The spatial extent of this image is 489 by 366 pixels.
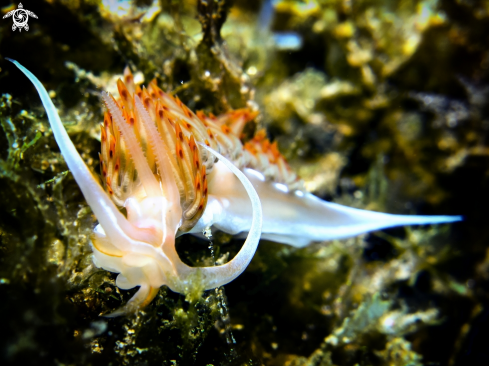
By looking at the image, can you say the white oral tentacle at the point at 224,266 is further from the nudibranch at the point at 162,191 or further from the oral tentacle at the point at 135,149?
the oral tentacle at the point at 135,149

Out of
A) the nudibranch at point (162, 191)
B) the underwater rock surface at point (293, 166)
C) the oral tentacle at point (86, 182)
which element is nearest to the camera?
the oral tentacle at point (86, 182)

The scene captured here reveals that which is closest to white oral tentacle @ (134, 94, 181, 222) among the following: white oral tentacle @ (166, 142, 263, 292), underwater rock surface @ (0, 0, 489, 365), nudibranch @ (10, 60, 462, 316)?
nudibranch @ (10, 60, 462, 316)

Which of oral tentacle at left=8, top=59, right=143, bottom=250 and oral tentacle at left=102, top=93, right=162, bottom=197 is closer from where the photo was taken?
oral tentacle at left=8, top=59, right=143, bottom=250

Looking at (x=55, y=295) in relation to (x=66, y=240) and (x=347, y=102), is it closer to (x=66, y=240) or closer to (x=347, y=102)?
(x=66, y=240)

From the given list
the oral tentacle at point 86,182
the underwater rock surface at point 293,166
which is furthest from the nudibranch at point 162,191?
the underwater rock surface at point 293,166

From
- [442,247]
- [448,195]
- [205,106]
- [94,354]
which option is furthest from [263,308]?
[448,195]

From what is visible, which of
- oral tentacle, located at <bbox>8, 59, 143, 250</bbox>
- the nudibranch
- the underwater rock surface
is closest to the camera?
oral tentacle, located at <bbox>8, 59, 143, 250</bbox>

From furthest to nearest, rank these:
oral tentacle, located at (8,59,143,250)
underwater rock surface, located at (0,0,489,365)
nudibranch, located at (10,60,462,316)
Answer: underwater rock surface, located at (0,0,489,365) → nudibranch, located at (10,60,462,316) → oral tentacle, located at (8,59,143,250)

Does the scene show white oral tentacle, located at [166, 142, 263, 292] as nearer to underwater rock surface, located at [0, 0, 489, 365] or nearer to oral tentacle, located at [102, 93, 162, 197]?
underwater rock surface, located at [0, 0, 489, 365]

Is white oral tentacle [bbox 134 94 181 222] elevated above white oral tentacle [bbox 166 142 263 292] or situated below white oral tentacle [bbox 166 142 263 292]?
above
